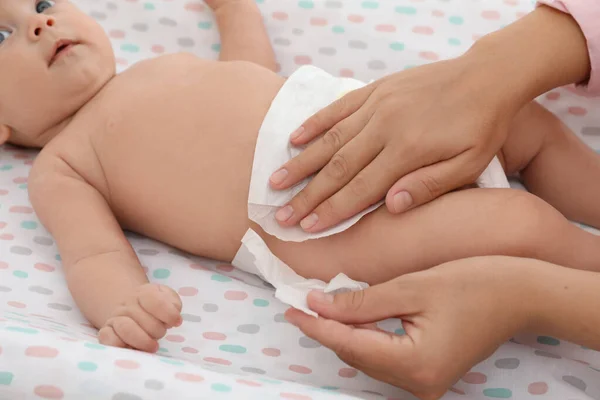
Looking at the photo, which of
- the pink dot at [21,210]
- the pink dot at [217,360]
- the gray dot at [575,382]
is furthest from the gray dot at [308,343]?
the pink dot at [21,210]

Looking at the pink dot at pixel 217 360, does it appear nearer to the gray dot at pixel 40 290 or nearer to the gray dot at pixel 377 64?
the gray dot at pixel 40 290

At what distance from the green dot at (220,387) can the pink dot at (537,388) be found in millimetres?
404

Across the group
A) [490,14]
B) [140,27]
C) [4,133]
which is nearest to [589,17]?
[490,14]

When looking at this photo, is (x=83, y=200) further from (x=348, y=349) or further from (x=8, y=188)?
(x=348, y=349)

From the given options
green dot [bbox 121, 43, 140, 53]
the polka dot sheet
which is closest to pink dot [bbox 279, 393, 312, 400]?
the polka dot sheet

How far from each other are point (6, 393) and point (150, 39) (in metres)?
0.90

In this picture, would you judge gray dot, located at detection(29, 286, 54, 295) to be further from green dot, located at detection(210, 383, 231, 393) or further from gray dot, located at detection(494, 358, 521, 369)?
gray dot, located at detection(494, 358, 521, 369)

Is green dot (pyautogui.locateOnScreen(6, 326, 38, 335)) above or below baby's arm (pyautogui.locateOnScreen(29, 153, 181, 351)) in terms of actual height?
above

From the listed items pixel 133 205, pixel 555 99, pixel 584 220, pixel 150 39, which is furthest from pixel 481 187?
pixel 150 39

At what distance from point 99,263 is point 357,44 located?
2.20 feet

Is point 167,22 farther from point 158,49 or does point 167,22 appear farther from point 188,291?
point 188,291

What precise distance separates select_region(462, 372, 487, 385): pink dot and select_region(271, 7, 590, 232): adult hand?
24cm

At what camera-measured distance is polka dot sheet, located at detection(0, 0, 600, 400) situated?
28.2 inches

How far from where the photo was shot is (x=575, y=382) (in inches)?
34.2
